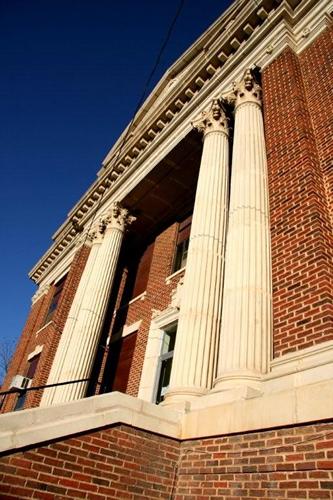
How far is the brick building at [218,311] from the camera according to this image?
155 inches

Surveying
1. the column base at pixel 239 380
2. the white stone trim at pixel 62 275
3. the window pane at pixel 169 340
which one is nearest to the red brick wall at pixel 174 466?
the column base at pixel 239 380

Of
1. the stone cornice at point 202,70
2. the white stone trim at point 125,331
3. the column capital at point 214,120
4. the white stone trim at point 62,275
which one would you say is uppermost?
the stone cornice at point 202,70

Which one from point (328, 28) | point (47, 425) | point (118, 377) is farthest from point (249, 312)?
point (118, 377)

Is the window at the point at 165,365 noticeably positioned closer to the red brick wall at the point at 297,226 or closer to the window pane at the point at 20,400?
the red brick wall at the point at 297,226

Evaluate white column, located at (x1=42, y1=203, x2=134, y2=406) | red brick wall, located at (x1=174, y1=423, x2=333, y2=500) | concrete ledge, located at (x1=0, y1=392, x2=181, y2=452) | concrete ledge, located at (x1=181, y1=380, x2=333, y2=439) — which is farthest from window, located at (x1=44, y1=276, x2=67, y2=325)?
red brick wall, located at (x1=174, y1=423, x2=333, y2=500)

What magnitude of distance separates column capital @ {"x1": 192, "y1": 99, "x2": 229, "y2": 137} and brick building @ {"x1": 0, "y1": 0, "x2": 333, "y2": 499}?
0.04m

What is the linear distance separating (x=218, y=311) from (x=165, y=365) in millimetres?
4406

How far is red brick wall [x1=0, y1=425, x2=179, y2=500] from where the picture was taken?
3744mm

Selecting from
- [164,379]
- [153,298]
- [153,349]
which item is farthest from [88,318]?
[164,379]

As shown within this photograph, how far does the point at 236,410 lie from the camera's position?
4406 mm

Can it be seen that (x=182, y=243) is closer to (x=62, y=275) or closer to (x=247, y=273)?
(x=247, y=273)

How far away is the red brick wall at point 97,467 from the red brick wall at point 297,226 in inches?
80.9

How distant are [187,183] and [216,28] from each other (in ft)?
16.5

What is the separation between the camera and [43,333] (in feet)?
58.8
